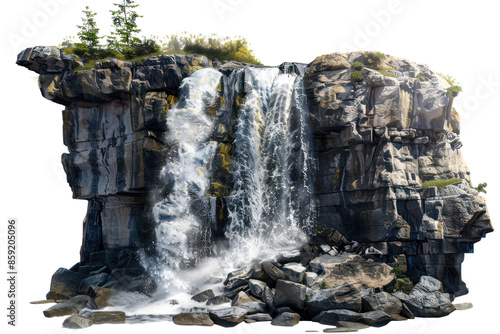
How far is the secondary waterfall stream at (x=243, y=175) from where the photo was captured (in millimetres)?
27938

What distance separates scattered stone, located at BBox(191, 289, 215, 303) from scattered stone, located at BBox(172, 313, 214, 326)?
7.30 feet

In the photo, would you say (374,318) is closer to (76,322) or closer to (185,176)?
(76,322)

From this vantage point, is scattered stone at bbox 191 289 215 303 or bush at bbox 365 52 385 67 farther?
bush at bbox 365 52 385 67

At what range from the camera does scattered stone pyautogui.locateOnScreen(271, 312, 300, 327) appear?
2191 cm

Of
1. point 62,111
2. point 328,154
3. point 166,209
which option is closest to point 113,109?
point 62,111

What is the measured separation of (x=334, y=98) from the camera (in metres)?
27.7

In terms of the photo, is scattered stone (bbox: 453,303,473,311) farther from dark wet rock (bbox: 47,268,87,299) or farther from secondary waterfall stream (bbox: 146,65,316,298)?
dark wet rock (bbox: 47,268,87,299)

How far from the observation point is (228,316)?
22172 mm

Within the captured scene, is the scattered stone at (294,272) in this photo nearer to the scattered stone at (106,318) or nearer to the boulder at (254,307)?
the boulder at (254,307)

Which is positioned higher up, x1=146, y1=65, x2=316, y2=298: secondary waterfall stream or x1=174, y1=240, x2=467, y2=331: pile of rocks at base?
x1=146, y1=65, x2=316, y2=298: secondary waterfall stream

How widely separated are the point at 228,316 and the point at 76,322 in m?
5.61

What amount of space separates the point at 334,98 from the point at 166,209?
30.7ft

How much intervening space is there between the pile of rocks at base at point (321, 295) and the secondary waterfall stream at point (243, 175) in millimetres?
1938

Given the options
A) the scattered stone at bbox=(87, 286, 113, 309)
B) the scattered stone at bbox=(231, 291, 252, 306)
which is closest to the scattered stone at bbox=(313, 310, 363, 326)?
the scattered stone at bbox=(231, 291, 252, 306)
